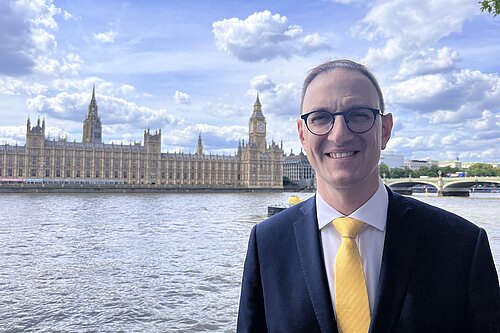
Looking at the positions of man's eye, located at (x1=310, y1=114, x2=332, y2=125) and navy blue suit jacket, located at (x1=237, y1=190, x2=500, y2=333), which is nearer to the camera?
navy blue suit jacket, located at (x1=237, y1=190, x2=500, y2=333)

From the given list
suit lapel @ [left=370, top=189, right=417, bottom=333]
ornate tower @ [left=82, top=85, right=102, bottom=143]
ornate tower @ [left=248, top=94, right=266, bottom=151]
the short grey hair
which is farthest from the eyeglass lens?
ornate tower @ [left=248, top=94, right=266, bottom=151]

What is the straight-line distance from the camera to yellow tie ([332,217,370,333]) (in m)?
1.54

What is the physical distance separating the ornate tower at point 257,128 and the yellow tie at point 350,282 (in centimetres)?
10346

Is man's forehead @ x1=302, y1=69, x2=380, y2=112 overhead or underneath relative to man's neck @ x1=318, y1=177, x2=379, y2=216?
overhead

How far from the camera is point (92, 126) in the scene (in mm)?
99125

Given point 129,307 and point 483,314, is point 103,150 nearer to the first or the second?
point 129,307

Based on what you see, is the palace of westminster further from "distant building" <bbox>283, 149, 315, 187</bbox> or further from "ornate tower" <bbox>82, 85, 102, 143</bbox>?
"distant building" <bbox>283, 149, 315, 187</bbox>

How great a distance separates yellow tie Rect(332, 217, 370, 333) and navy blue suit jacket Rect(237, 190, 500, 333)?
0.17 feet

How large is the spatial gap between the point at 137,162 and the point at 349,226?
9083 centimetres

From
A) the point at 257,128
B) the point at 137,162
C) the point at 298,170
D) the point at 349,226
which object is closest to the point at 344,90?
the point at 349,226

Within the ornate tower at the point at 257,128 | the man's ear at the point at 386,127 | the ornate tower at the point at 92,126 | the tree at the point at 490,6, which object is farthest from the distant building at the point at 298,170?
the man's ear at the point at 386,127

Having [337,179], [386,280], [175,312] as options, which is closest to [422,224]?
[386,280]

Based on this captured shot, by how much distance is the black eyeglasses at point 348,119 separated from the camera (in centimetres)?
156

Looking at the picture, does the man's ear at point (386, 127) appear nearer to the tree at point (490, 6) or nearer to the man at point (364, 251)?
the man at point (364, 251)
